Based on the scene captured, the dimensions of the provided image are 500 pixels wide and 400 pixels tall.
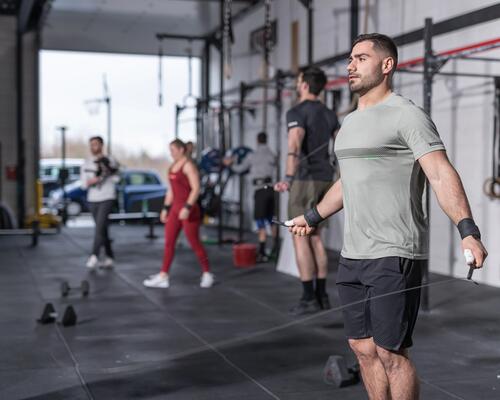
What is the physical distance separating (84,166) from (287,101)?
4391mm

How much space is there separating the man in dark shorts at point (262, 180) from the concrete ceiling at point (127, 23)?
3.63 meters

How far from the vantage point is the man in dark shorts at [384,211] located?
2.37 metres

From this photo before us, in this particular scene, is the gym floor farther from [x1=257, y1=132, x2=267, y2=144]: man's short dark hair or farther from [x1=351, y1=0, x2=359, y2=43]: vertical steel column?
[x1=351, y1=0, x2=359, y2=43]: vertical steel column

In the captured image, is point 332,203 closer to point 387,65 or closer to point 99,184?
point 387,65

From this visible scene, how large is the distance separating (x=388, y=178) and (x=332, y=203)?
36 cm

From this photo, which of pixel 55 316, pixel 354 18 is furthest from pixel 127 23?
pixel 55 316

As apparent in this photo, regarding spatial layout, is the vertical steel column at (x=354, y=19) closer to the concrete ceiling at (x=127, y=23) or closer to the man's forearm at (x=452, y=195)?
the concrete ceiling at (x=127, y=23)

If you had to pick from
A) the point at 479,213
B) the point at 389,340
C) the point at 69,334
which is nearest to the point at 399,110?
the point at 389,340

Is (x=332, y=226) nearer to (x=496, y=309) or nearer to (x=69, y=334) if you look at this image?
(x=496, y=309)

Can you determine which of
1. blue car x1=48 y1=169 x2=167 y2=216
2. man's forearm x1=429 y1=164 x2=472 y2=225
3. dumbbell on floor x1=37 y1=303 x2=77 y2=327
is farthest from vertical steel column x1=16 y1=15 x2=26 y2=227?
man's forearm x1=429 y1=164 x2=472 y2=225

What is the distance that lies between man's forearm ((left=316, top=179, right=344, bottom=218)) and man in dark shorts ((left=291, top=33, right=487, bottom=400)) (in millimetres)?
170

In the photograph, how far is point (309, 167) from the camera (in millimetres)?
5281

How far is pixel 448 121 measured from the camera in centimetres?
724

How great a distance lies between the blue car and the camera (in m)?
14.7
